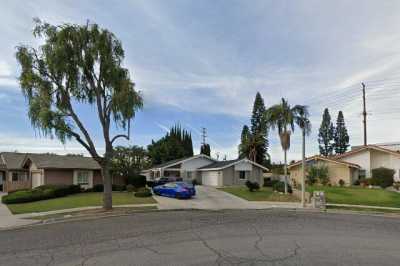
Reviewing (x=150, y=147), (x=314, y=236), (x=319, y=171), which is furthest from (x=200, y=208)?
(x=150, y=147)

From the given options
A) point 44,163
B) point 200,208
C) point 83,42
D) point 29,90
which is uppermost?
point 83,42

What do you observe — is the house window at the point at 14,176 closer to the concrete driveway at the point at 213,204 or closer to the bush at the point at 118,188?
the bush at the point at 118,188

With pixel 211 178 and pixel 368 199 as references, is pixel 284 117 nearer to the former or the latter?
pixel 368 199

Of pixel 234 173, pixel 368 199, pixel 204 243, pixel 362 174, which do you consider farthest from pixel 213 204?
pixel 362 174

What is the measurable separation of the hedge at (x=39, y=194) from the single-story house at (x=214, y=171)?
61.7 ft

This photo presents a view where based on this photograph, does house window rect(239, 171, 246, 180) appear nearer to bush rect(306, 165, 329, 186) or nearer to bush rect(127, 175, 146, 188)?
bush rect(306, 165, 329, 186)

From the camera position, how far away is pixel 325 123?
9006 centimetres

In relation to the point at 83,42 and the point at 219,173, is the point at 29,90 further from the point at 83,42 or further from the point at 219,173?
the point at 219,173

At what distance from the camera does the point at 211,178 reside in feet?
159

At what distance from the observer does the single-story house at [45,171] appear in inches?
1438

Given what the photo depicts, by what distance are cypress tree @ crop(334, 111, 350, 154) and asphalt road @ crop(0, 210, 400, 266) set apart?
76083mm

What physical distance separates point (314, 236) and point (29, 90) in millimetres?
16678

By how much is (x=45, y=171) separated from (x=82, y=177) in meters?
3.96

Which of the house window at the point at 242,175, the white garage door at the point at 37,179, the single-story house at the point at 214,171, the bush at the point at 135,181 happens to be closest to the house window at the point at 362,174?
the single-story house at the point at 214,171
